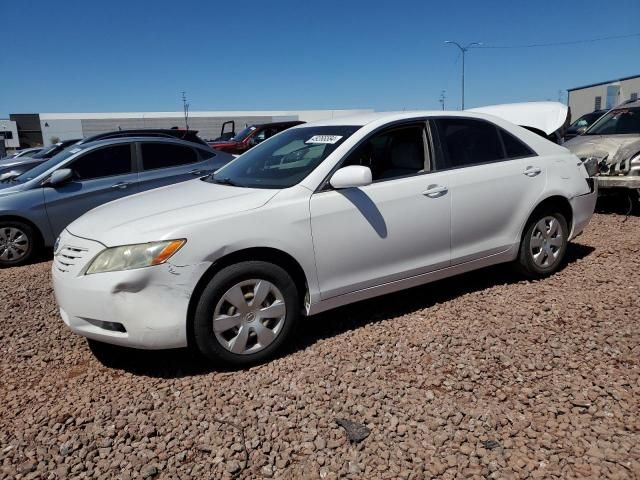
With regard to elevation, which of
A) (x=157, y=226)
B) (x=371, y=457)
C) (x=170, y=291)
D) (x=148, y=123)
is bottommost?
(x=371, y=457)

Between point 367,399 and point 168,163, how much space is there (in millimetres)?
5548

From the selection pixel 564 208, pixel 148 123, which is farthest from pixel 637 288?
pixel 148 123

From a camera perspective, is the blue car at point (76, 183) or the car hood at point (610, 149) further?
the car hood at point (610, 149)

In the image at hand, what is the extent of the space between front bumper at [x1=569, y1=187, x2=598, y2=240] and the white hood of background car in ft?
3.83

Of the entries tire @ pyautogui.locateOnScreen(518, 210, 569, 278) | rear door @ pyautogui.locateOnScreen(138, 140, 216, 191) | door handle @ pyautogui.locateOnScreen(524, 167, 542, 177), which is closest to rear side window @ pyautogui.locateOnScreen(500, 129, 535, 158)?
door handle @ pyautogui.locateOnScreen(524, 167, 542, 177)

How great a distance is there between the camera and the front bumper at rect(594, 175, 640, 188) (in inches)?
279

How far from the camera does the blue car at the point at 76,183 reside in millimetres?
6715

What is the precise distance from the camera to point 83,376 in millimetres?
3447

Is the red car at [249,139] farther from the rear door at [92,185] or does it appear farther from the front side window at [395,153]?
the front side window at [395,153]

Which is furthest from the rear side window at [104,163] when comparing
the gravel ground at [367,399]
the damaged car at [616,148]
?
the damaged car at [616,148]

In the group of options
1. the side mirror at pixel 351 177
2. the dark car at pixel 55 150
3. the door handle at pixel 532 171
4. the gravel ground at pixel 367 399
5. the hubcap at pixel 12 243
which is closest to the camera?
the gravel ground at pixel 367 399

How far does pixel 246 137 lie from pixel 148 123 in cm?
7102

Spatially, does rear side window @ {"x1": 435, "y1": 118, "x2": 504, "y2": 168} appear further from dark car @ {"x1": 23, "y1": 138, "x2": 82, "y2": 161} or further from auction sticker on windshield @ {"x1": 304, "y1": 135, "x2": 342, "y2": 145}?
dark car @ {"x1": 23, "y1": 138, "x2": 82, "y2": 161}

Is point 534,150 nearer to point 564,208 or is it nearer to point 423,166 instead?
point 564,208
